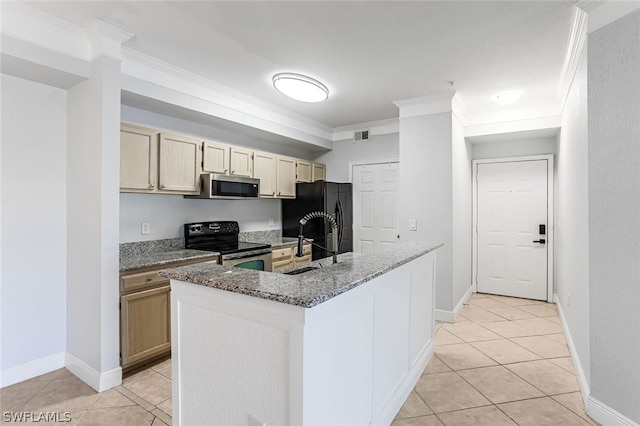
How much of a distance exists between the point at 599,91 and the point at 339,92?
2360mm

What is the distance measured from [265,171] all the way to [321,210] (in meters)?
0.96

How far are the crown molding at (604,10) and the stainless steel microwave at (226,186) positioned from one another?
3293mm

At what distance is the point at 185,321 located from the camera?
166 centimetres

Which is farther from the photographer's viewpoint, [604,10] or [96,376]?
[96,376]

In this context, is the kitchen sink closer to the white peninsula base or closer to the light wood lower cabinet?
the white peninsula base

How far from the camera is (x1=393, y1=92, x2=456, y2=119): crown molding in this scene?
3.85 metres

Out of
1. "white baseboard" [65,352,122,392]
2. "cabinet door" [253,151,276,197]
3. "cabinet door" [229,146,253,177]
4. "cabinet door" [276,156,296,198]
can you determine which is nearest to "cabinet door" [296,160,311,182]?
"cabinet door" [276,156,296,198]

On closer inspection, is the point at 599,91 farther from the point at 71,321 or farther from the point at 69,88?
the point at 71,321

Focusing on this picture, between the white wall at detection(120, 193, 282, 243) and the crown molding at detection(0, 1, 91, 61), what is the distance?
1.31 meters

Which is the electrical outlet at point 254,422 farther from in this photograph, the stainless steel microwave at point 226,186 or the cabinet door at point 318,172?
the cabinet door at point 318,172

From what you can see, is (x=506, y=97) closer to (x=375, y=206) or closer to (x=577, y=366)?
(x=375, y=206)

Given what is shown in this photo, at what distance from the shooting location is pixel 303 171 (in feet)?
16.8

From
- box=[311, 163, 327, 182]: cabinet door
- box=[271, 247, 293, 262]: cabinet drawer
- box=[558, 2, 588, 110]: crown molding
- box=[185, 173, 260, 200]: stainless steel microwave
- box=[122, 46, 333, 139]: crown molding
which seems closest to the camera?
box=[558, 2, 588, 110]: crown molding

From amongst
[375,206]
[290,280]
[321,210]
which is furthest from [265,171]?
[290,280]
